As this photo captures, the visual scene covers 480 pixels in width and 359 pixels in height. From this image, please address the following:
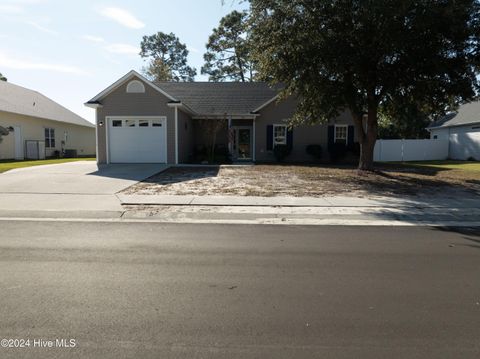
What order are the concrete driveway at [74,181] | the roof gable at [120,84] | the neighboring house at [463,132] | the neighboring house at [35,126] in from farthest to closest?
1. the neighboring house at [463,132]
2. the neighboring house at [35,126]
3. the roof gable at [120,84]
4. the concrete driveway at [74,181]

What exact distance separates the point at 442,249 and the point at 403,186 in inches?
297

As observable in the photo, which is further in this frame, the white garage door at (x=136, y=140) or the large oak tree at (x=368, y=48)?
the white garage door at (x=136, y=140)

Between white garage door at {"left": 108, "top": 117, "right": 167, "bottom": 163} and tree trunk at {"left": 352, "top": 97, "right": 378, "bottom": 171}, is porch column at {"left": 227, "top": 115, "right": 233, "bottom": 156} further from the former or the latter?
tree trunk at {"left": 352, "top": 97, "right": 378, "bottom": 171}

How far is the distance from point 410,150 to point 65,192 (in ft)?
81.2

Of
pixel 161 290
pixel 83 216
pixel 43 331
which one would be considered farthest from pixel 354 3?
pixel 43 331

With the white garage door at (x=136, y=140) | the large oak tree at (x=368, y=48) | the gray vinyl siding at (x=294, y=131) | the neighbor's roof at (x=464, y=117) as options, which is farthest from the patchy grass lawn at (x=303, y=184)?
the neighbor's roof at (x=464, y=117)

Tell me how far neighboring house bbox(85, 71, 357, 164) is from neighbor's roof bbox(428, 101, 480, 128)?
11369mm

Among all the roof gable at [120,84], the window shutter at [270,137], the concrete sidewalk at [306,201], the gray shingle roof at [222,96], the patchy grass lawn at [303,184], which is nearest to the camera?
the concrete sidewalk at [306,201]

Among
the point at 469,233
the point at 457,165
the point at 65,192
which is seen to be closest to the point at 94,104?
the point at 65,192

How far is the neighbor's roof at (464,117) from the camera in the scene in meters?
28.4

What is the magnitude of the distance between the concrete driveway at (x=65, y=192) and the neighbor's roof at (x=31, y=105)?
1256 centimetres

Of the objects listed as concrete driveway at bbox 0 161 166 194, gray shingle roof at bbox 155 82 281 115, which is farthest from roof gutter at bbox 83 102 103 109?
gray shingle roof at bbox 155 82 281 115

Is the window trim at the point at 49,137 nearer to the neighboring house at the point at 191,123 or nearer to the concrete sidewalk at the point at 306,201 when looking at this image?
the neighboring house at the point at 191,123

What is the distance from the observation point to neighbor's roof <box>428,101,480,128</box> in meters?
28.4
